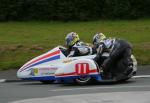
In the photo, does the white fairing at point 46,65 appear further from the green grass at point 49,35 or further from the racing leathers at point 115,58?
the green grass at point 49,35

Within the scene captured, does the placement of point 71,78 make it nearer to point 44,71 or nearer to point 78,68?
point 78,68

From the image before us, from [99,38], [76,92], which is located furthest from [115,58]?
[76,92]

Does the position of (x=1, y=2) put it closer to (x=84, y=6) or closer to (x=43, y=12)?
(x=43, y=12)

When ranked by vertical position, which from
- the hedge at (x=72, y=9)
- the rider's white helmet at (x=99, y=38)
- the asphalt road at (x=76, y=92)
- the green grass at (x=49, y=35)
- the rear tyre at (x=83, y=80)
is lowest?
the asphalt road at (x=76, y=92)

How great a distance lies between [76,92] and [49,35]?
1717 cm

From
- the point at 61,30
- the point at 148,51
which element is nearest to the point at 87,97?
the point at 148,51

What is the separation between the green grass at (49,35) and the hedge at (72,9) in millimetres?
1175

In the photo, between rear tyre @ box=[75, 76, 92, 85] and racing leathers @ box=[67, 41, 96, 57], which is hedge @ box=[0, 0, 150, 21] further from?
rear tyre @ box=[75, 76, 92, 85]

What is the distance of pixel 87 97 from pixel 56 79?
454 cm

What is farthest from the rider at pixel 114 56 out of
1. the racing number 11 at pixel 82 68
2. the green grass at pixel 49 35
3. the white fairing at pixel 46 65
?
the green grass at pixel 49 35

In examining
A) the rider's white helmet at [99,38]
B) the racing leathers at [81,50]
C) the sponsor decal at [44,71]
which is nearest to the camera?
the sponsor decal at [44,71]

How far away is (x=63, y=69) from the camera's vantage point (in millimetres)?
17844

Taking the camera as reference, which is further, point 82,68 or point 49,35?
point 49,35

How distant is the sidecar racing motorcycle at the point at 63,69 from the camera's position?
58.5ft
